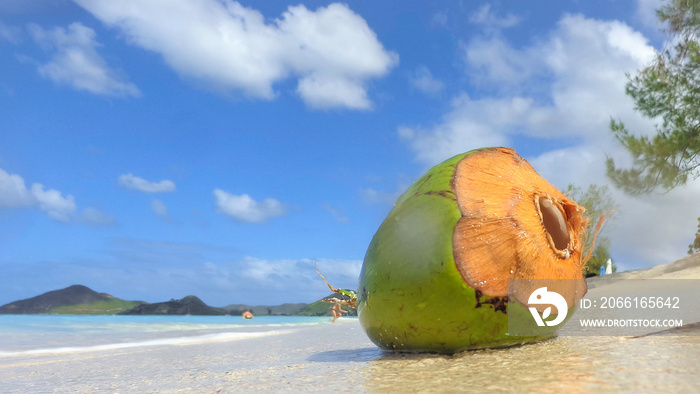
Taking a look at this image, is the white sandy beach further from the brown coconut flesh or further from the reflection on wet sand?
the brown coconut flesh

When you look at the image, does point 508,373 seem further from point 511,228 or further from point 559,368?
point 511,228

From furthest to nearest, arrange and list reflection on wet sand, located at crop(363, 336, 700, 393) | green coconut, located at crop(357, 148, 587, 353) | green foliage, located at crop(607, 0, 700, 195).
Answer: green foliage, located at crop(607, 0, 700, 195) → green coconut, located at crop(357, 148, 587, 353) → reflection on wet sand, located at crop(363, 336, 700, 393)

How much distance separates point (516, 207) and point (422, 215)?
0.38 meters

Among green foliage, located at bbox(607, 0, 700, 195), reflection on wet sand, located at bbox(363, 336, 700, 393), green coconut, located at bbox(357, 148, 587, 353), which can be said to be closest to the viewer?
reflection on wet sand, located at bbox(363, 336, 700, 393)

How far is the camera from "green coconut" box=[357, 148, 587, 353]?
1.87 metres

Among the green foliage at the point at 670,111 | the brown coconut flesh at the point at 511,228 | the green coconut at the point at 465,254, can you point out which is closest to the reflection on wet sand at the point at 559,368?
the green coconut at the point at 465,254

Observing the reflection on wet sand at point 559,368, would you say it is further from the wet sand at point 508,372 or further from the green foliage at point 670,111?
the green foliage at point 670,111

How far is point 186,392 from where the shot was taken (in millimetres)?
1595

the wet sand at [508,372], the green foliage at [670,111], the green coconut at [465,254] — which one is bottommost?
the wet sand at [508,372]

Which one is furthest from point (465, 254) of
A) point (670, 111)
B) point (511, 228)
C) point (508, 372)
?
point (670, 111)

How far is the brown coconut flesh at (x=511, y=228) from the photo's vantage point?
73.9 inches

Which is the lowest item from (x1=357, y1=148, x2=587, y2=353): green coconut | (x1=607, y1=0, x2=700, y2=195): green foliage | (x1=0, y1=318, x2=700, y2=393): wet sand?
(x1=0, y1=318, x2=700, y2=393): wet sand

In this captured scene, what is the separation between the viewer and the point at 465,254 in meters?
1.86

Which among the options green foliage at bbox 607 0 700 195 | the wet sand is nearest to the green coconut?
the wet sand
